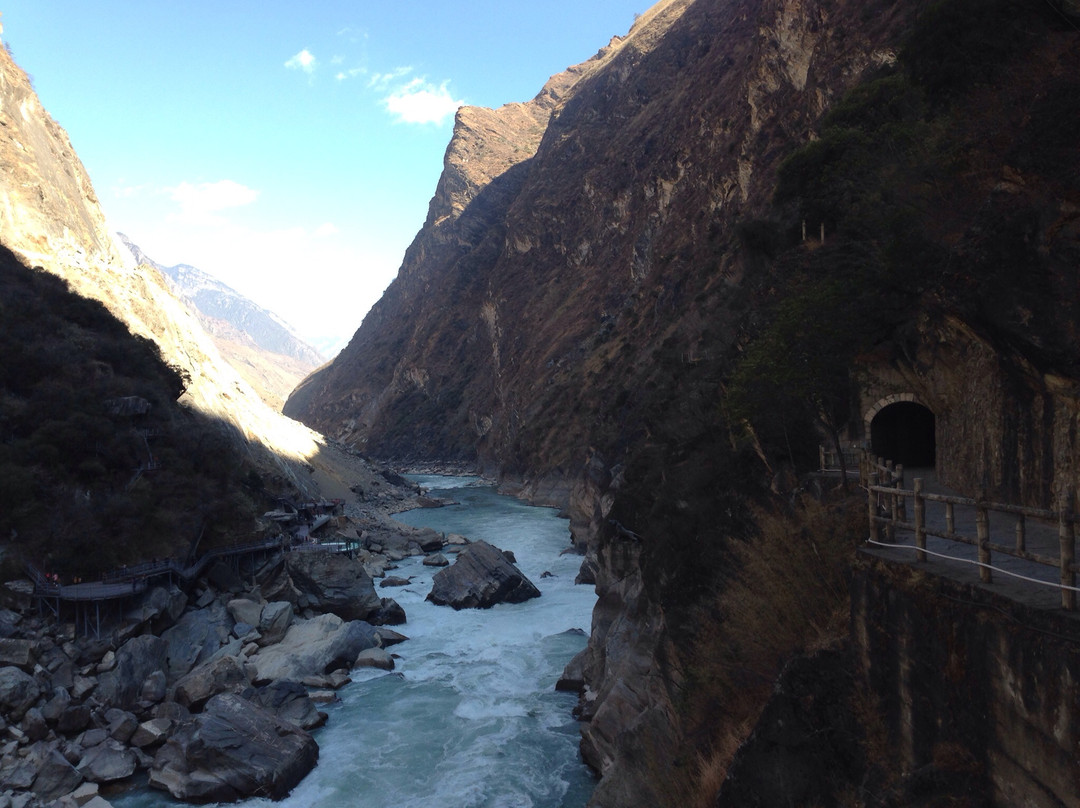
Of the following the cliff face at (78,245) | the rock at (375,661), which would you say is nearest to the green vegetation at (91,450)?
the cliff face at (78,245)

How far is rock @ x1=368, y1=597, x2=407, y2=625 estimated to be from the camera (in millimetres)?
27047

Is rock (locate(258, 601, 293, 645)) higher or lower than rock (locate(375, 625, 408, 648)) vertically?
higher

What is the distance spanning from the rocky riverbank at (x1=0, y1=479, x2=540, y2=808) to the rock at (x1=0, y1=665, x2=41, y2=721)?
0.08 ft

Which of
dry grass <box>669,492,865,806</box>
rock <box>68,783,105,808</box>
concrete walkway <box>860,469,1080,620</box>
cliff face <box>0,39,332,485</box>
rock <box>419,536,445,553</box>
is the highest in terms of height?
cliff face <box>0,39,332,485</box>

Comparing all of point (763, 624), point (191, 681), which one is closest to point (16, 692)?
point (191, 681)

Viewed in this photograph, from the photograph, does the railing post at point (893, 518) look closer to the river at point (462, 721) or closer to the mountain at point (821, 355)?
the mountain at point (821, 355)

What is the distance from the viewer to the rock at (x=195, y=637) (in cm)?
2150

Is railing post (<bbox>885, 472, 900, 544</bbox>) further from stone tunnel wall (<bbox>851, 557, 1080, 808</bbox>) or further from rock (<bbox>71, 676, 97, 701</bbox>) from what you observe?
rock (<bbox>71, 676, 97, 701</bbox>)

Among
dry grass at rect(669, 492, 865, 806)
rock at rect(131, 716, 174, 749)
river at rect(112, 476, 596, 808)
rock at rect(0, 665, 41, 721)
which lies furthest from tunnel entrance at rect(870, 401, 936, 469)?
rock at rect(0, 665, 41, 721)

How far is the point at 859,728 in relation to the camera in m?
7.52

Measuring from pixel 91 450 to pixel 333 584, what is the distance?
35.4 ft

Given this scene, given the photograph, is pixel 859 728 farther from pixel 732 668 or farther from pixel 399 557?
pixel 399 557

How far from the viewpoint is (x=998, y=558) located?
733cm

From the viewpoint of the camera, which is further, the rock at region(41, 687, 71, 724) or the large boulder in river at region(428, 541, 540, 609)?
the large boulder in river at region(428, 541, 540, 609)
